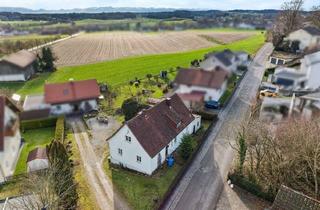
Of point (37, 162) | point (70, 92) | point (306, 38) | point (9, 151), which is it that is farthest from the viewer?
point (306, 38)

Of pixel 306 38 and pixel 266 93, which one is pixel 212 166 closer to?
pixel 266 93

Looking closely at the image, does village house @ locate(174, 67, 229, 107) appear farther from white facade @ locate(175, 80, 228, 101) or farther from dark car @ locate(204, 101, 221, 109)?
dark car @ locate(204, 101, 221, 109)

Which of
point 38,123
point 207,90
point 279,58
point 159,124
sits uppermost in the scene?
point 279,58

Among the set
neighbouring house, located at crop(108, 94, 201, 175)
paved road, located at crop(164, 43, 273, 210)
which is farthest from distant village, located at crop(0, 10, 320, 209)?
paved road, located at crop(164, 43, 273, 210)

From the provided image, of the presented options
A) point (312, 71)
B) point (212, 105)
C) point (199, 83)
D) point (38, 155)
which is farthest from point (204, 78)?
point (38, 155)

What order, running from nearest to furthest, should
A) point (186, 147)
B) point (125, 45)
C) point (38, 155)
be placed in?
point (38, 155)
point (186, 147)
point (125, 45)

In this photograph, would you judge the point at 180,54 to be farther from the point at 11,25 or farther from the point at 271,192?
the point at 271,192
